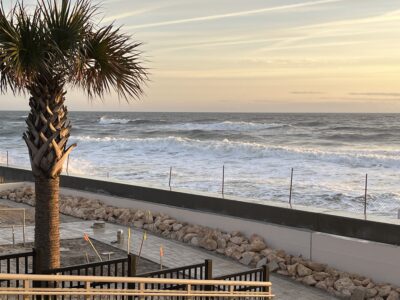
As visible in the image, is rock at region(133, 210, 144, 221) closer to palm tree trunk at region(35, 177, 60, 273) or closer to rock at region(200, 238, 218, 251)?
rock at region(200, 238, 218, 251)

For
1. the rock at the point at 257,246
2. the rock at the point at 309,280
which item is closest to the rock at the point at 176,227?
the rock at the point at 257,246

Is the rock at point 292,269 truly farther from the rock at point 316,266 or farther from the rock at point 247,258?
the rock at point 247,258

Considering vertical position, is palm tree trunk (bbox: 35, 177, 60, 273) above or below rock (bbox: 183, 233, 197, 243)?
above

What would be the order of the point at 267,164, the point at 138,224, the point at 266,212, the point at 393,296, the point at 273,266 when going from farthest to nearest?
1. the point at 267,164
2. the point at 138,224
3. the point at 266,212
4. the point at 273,266
5. the point at 393,296

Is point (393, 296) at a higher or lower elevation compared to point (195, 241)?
lower

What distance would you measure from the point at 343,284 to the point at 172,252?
3.94 m

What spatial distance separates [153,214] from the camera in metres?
15.6

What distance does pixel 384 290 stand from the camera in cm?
1048

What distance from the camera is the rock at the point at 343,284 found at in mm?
10758

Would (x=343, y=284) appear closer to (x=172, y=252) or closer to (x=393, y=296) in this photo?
(x=393, y=296)

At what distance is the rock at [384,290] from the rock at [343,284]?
1.64ft

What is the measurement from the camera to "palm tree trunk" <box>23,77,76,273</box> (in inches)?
343

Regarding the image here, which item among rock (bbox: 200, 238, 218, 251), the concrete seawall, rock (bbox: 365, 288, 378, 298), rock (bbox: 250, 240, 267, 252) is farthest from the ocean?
rock (bbox: 365, 288, 378, 298)

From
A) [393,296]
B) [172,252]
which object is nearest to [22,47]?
[172,252]
